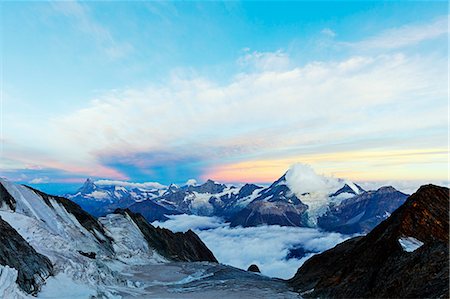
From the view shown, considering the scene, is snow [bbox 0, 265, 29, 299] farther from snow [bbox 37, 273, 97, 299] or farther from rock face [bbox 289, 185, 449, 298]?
rock face [bbox 289, 185, 449, 298]

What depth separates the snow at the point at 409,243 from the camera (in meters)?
30.0

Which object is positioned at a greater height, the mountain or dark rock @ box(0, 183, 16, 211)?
dark rock @ box(0, 183, 16, 211)

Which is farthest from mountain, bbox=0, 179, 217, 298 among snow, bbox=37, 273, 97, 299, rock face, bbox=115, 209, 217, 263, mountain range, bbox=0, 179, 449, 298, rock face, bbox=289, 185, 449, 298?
rock face, bbox=289, 185, 449, 298

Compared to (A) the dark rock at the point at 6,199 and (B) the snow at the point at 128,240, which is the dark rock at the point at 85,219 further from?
(A) the dark rock at the point at 6,199

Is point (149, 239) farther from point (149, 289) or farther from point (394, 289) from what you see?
point (394, 289)

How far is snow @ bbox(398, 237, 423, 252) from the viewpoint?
1181 inches

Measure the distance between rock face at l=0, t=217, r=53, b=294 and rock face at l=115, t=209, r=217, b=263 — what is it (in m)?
81.3

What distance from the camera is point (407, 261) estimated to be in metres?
26.4

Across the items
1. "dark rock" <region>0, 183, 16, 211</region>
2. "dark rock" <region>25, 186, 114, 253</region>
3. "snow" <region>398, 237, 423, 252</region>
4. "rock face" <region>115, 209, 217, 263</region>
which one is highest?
"dark rock" <region>0, 183, 16, 211</region>

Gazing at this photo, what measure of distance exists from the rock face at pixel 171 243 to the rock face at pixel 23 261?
8127cm

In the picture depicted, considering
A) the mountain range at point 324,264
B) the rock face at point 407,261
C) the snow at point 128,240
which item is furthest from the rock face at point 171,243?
the rock face at point 407,261

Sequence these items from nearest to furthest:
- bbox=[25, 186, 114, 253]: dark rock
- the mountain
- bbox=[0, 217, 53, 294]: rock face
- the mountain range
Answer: the mountain range, bbox=[0, 217, 53, 294]: rock face, the mountain, bbox=[25, 186, 114, 253]: dark rock

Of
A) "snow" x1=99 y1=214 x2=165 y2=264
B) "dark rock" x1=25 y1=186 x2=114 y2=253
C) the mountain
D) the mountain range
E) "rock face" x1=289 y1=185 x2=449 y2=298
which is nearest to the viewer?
"rock face" x1=289 y1=185 x2=449 y2=298

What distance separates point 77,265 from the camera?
126ft
